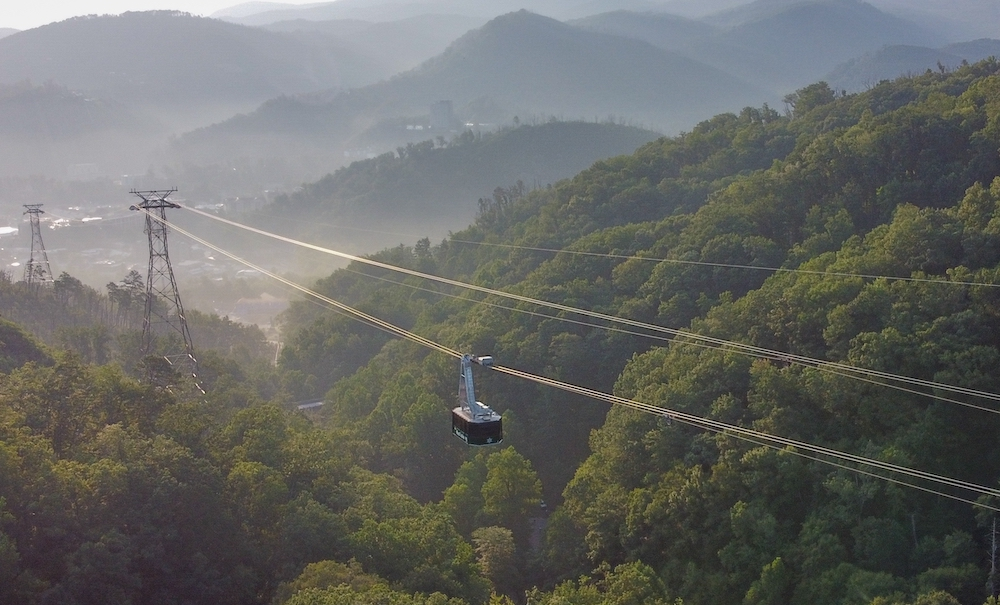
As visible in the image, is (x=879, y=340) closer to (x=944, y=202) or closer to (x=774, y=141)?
(x=944, y=202)

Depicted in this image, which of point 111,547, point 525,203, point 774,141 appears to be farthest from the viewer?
point 525,203

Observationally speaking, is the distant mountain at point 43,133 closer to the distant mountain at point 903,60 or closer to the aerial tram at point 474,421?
the distant mountain at point 903,60

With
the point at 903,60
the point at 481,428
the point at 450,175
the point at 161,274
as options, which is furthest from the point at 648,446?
the point at 903,60

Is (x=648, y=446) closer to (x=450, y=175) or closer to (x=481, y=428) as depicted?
(x=481, y=428)

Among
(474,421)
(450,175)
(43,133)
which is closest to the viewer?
(474,421)

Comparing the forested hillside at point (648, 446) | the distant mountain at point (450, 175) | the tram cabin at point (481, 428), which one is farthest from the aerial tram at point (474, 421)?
the distant mountain at point (450, 175)

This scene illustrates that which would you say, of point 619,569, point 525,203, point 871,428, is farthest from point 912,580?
point 525,203
